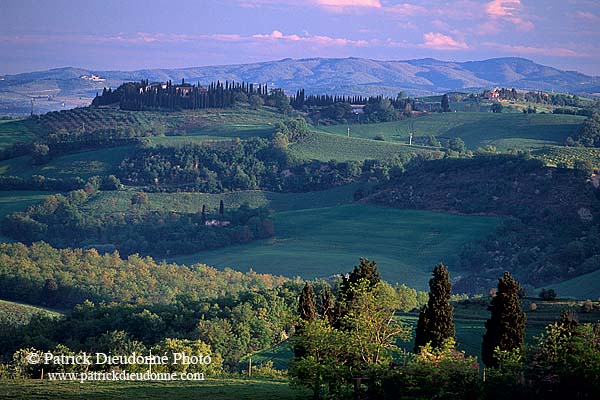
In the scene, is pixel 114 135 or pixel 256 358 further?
pixel 114 135

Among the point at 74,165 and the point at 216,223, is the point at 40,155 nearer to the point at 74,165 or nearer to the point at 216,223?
the point at 74,165

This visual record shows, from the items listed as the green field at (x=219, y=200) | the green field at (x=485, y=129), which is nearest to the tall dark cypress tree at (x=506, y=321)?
the green field at (x=219, y=200)

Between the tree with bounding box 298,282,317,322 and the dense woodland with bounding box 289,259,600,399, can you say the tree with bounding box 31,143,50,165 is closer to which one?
the tree with bounding box 298,282,317,322

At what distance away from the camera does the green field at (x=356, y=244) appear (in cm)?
8731

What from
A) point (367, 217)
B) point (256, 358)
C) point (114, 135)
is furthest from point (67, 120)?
point (256, 358)

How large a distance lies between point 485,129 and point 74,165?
63.4 metres

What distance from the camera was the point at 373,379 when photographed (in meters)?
31.0

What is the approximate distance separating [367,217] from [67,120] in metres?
70.8

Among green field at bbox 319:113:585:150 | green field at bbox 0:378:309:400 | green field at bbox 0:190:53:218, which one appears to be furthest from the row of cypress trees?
green field at bbox 319:113:585:150

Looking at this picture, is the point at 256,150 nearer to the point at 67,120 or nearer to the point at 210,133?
the point at 210,133

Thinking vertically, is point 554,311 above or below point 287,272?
above

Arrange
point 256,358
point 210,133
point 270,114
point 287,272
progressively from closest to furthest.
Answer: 1. point 256,358
2. point 287,272
3. point 210,133
4. point 270,114

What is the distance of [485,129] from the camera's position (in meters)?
148

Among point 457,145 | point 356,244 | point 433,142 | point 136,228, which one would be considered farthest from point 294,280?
point 433,142
